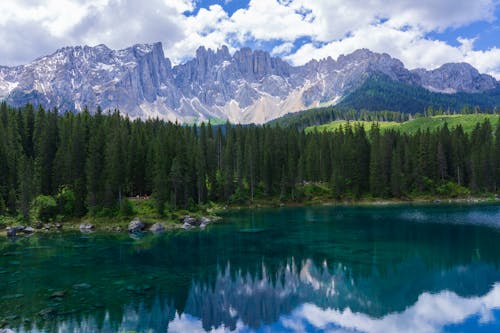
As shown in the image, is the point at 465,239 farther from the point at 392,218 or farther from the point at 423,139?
the point at 423,139

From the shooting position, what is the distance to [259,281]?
139ft

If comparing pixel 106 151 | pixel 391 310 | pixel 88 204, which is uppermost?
pixel 106 151

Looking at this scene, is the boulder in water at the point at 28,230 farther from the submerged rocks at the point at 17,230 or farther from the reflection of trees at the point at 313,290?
the reflection of trees at the point at 313,290

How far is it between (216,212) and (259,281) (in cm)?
6096

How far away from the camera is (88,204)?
83.4 metres

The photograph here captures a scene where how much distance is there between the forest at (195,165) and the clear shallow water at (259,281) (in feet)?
58.9

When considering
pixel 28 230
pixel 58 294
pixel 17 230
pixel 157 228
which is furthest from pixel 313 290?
pixel 17 230

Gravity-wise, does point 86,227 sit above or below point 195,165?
below

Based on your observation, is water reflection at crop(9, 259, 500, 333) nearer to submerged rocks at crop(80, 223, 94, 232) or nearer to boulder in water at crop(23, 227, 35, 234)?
submerged rocks at crop(80, 223, 94, 232)

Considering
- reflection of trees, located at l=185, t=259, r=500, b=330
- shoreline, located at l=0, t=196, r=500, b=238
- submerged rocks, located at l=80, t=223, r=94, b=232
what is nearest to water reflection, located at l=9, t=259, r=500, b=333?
reflection of trees, located at l=185, t=259, r=500, b=330

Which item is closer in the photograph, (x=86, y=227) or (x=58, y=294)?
(x=58, y=294)

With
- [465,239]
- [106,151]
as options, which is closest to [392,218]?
[465,239]

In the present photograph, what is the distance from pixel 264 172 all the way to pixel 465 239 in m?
70.0

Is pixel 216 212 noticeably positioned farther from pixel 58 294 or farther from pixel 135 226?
pixel 58 294
